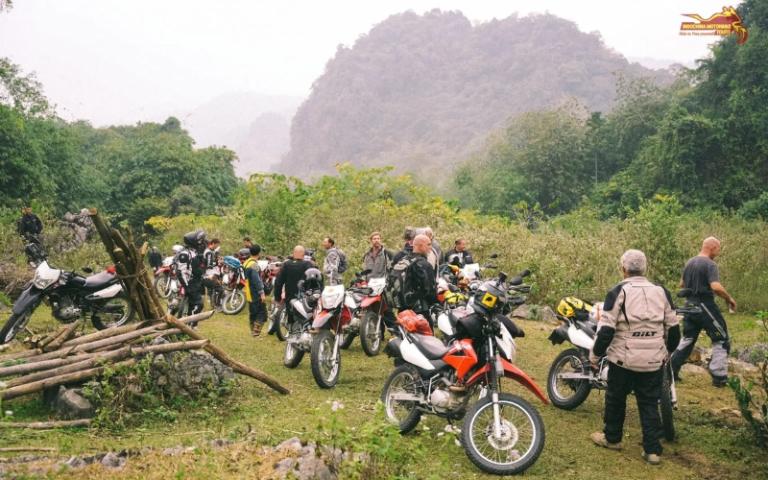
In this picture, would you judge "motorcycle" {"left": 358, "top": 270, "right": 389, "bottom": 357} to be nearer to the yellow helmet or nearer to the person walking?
the person walking

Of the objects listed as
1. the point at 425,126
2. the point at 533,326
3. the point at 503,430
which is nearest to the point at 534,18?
the point at 425,126

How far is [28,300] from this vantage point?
938 cm

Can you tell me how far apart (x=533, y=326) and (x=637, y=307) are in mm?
7458

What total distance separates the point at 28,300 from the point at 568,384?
780 cm

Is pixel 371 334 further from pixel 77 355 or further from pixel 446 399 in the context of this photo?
pixel 77 355

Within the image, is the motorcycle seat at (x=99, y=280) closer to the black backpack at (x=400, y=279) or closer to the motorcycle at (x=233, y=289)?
the motorcycle at (x=233, y=289)

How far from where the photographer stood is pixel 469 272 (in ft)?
36.2

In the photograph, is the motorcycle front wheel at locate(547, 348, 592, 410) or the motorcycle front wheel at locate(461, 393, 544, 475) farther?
the motorcycle front wheel at locate(547, 348, 592, 410)

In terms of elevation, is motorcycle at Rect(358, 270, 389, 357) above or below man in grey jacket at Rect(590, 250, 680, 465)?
below

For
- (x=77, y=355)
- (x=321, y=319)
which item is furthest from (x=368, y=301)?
(x=77, y=355)

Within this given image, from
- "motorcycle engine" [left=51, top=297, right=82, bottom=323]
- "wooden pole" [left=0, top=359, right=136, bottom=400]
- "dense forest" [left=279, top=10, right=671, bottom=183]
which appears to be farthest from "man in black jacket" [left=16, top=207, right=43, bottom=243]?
"dense forest" [left=279, top=10, right=671, bottom=183]

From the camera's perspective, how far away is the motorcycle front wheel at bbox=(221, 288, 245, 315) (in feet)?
46.9

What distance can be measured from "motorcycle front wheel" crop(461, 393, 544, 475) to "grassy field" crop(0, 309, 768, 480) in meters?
0.17

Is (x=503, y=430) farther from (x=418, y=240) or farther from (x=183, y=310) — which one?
(x=183, y=310)
